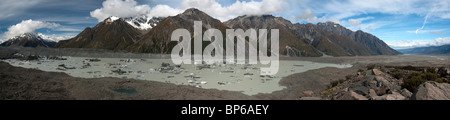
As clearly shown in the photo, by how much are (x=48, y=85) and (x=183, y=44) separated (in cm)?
14694

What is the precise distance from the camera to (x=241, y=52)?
6467 inches

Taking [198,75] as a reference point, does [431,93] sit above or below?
above

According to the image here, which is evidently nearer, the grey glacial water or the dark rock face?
the dark rock face

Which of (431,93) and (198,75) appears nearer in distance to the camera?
(431,93)

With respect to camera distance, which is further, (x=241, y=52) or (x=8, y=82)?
(x=241, y=52)

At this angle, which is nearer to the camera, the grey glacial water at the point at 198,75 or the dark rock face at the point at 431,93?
the dark rock face at the point at 431,93
